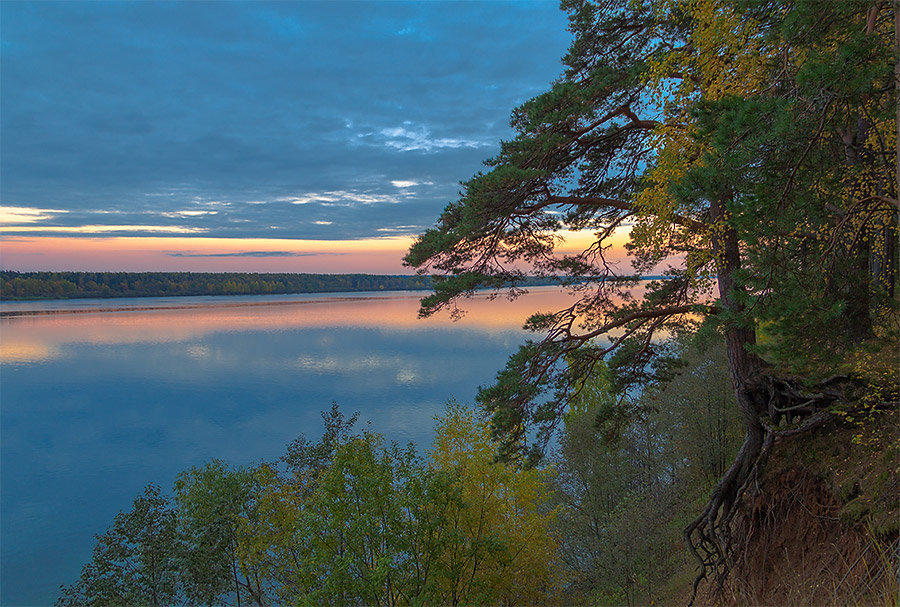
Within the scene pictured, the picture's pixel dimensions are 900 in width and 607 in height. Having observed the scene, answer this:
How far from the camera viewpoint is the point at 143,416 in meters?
48.2

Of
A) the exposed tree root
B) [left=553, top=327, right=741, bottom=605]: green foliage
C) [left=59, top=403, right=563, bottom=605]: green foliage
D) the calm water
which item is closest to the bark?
the exposed tree root

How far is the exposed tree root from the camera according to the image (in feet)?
24.0

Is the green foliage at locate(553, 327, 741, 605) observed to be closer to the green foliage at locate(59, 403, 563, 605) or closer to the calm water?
the green foliage at locate(59, 403, 563, 605)

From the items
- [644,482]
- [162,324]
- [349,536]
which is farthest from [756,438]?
[162,324]

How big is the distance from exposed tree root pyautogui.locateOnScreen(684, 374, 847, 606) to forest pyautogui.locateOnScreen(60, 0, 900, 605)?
0.03 metres

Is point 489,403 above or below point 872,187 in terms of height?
below

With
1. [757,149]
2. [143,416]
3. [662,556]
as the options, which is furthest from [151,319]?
[757,149]

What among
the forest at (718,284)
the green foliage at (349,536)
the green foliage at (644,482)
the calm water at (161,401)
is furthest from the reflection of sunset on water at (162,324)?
the forest at (718,284)

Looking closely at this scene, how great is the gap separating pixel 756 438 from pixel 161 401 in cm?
5797

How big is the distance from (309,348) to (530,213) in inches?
3062

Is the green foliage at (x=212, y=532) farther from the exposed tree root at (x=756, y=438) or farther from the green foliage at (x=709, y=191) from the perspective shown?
the exposed tree root at (x=756, y=438)

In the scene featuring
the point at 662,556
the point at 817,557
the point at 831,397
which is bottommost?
the point at 662,556

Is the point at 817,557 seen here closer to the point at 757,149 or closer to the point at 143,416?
the point at 757,149

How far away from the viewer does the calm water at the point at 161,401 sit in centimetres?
2919
